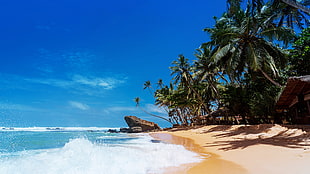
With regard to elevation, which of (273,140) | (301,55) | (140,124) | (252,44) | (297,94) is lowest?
(140,124)

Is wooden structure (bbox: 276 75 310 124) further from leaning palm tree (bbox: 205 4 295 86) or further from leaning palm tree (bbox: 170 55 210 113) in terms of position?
leaning palm tree (bbox: 170 55 210 113)

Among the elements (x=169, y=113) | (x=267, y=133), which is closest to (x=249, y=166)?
(x=267, y=133)

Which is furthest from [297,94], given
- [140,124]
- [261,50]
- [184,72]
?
[140,124]

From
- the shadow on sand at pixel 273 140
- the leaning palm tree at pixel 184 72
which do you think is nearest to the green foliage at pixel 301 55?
the shadow on sand at pixel 273 140

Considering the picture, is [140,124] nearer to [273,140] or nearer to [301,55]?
[301,55]

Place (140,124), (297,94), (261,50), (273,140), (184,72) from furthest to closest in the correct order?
(140,124) < (184,72) < (261,50) < (297,94) < (273,140)

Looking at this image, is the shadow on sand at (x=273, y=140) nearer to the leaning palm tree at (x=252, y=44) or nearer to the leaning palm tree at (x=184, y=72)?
the leaning palm tree at (x=252, y=44)

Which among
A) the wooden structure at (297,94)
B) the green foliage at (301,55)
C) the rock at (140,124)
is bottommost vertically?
the rock at (140,124)

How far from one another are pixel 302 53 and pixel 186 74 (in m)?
14.7

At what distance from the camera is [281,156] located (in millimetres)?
4961

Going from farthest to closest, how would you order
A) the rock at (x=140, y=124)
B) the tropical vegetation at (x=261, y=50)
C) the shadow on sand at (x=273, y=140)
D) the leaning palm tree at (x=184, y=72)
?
1. the rock at (x=140, y=124)
2. the leaning palm tree at (x=184, y=72)
3. the tropical vegetation at (x=261, y=50)
4. the shadow on sand at (x=273, y=140)

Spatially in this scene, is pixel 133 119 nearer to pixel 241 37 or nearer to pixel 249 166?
pixel 241 37

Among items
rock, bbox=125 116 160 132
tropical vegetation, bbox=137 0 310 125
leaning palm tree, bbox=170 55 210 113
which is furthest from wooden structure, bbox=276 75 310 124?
rock, bbox=125 116 160 132

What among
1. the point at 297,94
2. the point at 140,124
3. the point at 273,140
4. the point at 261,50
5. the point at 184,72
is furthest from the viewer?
the point at 140,124
